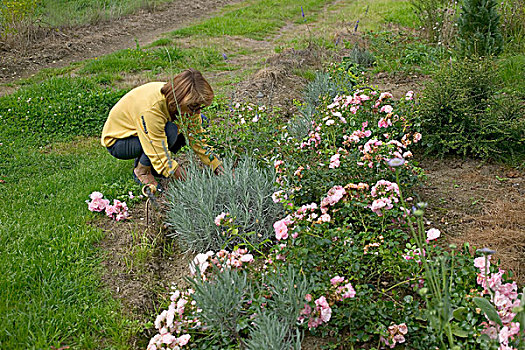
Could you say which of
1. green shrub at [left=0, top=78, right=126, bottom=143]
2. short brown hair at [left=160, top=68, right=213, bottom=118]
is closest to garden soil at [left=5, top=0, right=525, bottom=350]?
short brown hair at [left=160, top=68, right=213, bottom=118]

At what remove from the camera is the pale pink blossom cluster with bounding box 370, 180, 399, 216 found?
2467 millimetres

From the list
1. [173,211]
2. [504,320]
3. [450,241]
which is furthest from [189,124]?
[504,320]

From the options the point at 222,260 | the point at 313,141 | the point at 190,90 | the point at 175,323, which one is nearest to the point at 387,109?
the point at 313,141

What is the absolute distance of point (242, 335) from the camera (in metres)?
2.37

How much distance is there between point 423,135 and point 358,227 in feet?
5.37

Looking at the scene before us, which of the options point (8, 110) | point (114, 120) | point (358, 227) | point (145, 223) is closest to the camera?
point (358, 227)

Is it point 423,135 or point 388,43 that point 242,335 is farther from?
point 388,43

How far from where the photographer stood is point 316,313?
2117 millimetres

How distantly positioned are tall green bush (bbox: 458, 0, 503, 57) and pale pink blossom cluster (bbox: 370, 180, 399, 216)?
4.29 metres

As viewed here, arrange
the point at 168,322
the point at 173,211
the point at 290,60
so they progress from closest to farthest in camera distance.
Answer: the point at 168,322 < the point at 173,211 < the point at 290,60

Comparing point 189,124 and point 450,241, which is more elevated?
point 189,124

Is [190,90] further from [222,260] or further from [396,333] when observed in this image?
[396,333]

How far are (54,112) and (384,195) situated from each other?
4399mm

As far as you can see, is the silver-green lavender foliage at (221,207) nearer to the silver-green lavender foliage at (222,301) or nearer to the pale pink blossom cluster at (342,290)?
the silver-green lavender foliage at (222,301)
